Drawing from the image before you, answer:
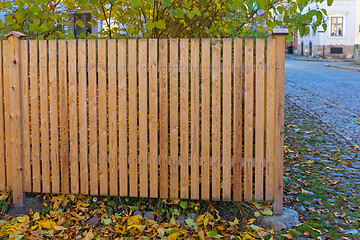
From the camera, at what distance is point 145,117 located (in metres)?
4.80

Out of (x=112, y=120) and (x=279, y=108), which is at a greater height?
(x=279, y=108)

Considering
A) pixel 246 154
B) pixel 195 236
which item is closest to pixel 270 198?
pixel 246 154

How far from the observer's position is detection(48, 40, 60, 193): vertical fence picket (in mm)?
4902

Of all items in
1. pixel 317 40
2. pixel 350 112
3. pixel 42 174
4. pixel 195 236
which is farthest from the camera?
pixel 317 40

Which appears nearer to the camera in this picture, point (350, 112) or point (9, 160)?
point (9, 160)

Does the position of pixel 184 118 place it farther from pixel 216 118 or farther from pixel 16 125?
pixel 16 125

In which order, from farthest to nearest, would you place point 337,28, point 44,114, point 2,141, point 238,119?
point 337,28, point 2,141, point 44,114, point 238,119

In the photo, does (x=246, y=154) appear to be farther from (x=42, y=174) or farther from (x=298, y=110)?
(x=298, y=110)

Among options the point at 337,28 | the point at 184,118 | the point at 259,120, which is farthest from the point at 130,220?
the point at 337,28

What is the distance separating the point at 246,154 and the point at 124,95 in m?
1.40

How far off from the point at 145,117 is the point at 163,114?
0.64ft

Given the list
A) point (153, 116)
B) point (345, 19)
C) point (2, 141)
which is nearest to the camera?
point (153, 116)

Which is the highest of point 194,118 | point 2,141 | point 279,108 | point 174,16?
point 174,16

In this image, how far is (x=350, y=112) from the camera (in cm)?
1123
